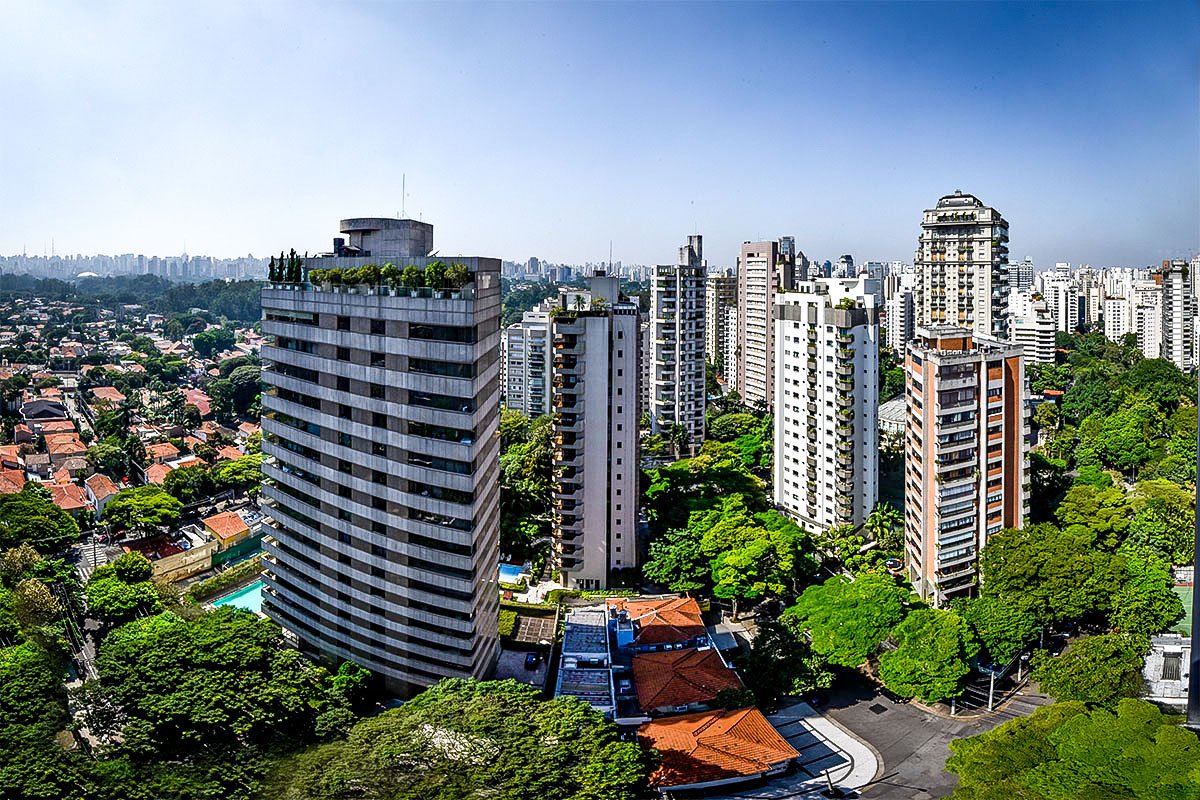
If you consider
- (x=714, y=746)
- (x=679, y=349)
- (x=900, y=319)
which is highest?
(x=900, y=319)

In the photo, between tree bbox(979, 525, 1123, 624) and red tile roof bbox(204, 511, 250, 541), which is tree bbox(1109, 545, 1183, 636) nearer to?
tree bbox(979, 525, 1123, 624)

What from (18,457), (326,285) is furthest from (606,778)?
(18,457)

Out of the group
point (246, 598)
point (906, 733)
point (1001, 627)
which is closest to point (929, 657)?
point (906, 733)

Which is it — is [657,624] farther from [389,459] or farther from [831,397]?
[831,397]

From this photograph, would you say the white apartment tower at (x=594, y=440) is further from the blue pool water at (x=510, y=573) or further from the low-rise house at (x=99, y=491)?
the low-rise house at (x=99, y=491)

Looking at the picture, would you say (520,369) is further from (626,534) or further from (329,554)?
(329,554)

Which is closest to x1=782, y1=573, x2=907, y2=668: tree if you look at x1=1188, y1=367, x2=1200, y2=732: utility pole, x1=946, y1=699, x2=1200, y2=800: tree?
x1=946, y1=699, x2=1200, y2=800: tree

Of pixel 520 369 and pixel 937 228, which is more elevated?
pixel 937 228
